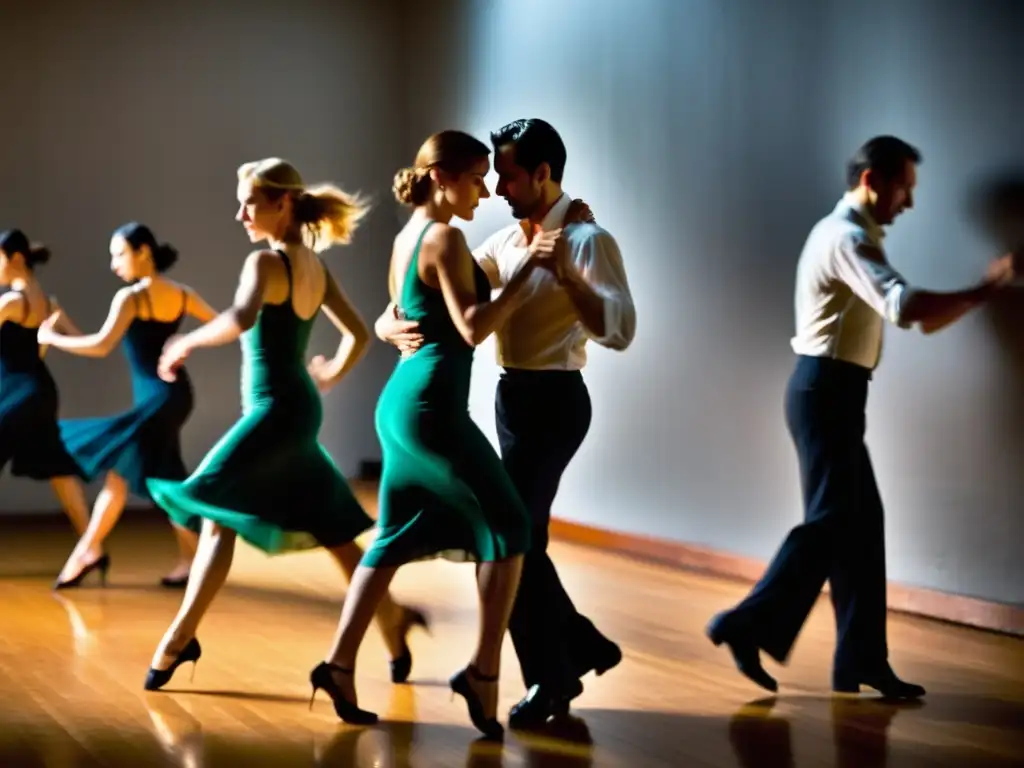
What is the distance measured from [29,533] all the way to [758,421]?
3763mm

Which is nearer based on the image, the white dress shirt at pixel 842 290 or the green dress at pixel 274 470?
the white dress shirt at pixel 842 290

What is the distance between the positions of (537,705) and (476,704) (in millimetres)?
214

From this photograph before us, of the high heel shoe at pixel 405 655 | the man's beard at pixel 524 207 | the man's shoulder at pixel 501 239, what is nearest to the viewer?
the man's beard at pixel 524 207

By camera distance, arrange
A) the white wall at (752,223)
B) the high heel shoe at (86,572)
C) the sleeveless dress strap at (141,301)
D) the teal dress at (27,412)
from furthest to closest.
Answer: the teal dress at (27,412) < the high heel shoe at (86,572) < the sleeveless dress strap at (141,301) < the white wall at (752,223)

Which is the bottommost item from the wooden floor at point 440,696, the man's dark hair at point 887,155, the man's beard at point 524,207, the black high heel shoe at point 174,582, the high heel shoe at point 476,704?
the black high heel shoe at point 174,582

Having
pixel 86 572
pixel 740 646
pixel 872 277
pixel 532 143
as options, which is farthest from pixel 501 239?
pixel 86 572

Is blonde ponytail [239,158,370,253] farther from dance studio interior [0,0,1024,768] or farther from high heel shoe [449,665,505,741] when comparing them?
high heel shoe [449,665,505,741]

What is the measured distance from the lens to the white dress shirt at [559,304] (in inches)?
150

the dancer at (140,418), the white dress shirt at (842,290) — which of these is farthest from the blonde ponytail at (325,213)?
the dancer at (140,418)

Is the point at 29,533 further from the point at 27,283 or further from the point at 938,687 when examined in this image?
the point at 938,687

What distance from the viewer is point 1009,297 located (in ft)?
17.1

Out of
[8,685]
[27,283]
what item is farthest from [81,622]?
[27,283]

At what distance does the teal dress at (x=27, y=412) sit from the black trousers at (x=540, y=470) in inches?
119

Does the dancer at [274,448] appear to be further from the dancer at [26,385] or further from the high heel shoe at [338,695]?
the dancer at [26,385]
